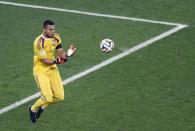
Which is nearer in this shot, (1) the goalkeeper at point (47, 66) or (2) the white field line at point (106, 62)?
(1) the goalkeeper at point (47, 66)

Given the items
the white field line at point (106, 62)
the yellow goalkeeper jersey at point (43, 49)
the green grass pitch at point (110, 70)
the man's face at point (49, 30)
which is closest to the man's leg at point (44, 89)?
the yellow goalkeeper jersey at point (43, 49)

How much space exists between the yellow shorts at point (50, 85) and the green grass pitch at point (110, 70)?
2.14 ft

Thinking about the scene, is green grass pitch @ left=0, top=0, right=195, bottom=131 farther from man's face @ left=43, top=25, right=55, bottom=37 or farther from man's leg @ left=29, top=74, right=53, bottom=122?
man's face @ left=43, top=25, right=55, bottom=37

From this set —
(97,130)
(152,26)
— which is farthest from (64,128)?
(152,26)

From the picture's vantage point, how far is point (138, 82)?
15602mm

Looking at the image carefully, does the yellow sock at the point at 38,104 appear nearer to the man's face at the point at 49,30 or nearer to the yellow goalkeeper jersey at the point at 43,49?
the yellow goalkeeper jersey at the point at 43,49

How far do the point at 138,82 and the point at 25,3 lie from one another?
8.07 metres

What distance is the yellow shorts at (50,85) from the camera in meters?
13.3

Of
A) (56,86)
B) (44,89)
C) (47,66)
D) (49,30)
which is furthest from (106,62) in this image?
(49,30)

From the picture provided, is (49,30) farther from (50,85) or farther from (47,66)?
(50,85)

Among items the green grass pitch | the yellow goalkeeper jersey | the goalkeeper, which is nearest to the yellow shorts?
the goalkeeper

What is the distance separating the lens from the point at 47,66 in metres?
13.4

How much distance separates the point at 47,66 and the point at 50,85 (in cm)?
47

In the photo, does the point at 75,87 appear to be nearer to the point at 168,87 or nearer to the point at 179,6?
the point at 168,87
